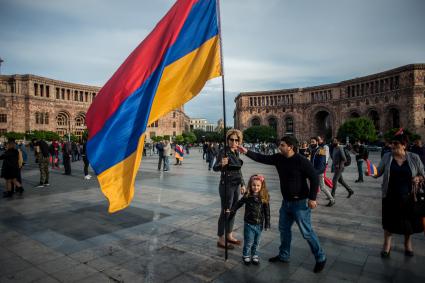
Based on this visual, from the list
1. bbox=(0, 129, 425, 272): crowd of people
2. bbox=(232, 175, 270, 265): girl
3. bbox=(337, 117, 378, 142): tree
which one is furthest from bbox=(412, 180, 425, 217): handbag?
bbox=(337, 117, 378, 142): tree

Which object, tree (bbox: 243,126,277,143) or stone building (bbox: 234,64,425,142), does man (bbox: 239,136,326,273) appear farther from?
tree (bbox: 243,126,277,143)

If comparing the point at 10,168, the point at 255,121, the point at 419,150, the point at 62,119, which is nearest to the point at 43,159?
the point at 10,168

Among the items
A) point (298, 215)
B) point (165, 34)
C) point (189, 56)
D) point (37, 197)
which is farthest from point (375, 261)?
point (37, 197)

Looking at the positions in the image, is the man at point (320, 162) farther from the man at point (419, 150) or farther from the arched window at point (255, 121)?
the arched window at point (255, 121)

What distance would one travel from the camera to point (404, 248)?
4.25m

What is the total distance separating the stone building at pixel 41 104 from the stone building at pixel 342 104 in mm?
44501

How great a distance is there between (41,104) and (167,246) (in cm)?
7169

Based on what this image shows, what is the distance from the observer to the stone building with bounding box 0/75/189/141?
195 feet

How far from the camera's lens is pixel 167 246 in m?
4.39

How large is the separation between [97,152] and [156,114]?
2.89 ft

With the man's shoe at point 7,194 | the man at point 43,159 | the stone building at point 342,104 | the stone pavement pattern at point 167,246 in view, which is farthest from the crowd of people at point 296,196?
the stone building at point 342,104

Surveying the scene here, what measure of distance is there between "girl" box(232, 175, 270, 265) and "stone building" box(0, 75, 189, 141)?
68.2 m

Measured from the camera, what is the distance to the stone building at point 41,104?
195 ft

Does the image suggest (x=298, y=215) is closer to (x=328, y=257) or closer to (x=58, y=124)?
(x=328, y=257)
